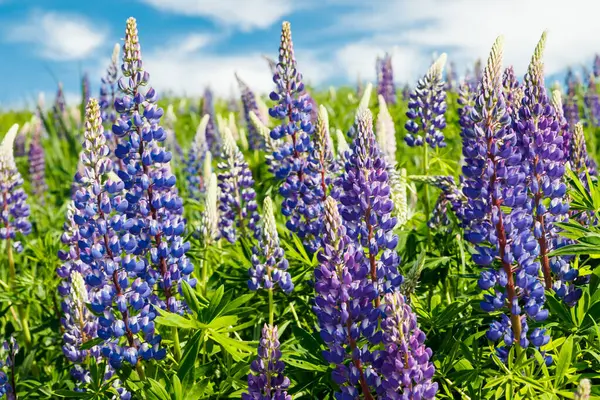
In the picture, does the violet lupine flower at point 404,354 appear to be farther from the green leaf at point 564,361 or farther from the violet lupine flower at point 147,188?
the violet lupine flower at point 147,188

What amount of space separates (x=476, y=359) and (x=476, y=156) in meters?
0.73

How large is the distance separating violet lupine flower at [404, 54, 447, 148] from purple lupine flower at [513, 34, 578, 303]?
1.83 m

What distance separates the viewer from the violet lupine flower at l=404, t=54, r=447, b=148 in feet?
14.6

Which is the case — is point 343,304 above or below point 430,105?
below

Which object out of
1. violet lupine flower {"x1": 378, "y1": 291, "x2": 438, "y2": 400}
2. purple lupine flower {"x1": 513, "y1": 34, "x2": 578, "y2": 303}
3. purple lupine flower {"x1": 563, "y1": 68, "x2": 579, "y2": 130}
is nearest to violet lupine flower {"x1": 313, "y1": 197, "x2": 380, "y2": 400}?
violet lupine flower {"x1": 378, "y1": 291, "x2": 438, "y2": 400}

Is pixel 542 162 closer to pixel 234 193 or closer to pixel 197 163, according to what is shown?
pixel 234 193

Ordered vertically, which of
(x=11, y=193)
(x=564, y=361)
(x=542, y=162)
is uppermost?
(x=11, y=193)

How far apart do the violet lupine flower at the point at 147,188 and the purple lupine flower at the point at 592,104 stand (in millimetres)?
7180

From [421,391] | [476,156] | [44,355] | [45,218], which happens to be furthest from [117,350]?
[45,218]

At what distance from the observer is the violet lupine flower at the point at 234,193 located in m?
4.41

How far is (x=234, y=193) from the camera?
4504 millimetres

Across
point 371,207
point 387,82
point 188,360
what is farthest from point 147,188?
point 387,82

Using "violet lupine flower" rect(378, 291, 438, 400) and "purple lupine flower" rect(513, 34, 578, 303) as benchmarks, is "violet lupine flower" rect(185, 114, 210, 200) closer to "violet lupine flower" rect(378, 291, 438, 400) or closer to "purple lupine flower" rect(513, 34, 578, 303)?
"purple lupine flower" rect(513, 34, 578, 303)

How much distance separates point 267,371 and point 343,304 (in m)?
0.35
